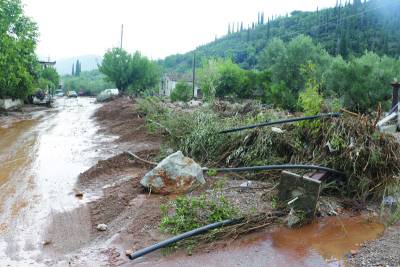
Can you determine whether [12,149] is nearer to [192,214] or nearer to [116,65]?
[192,214]

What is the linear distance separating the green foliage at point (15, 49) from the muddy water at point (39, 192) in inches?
345

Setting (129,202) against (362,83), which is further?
(362,83)

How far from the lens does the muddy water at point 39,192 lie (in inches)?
215

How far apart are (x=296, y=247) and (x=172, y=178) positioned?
262 cm

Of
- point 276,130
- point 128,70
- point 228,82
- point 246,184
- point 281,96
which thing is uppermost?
point 128,70

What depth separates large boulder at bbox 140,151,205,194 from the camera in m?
7.00

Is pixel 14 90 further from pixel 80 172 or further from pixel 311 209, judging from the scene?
pixel 311 209

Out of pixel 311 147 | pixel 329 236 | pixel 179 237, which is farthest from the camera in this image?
pixel 311 147

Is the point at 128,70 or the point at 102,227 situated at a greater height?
the point at 128,70

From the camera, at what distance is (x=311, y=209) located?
19.1ft

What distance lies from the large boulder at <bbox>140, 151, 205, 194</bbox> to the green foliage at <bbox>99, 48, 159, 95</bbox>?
36.9m

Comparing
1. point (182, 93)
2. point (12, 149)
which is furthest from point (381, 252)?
point (182, 93)

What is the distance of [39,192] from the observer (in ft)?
25.3

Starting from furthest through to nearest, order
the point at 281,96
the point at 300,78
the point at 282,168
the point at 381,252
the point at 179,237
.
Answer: the point at 300,78 < the point at 281,96 < the point at 282,168 < the point at 179,237 < the point at 381,252
